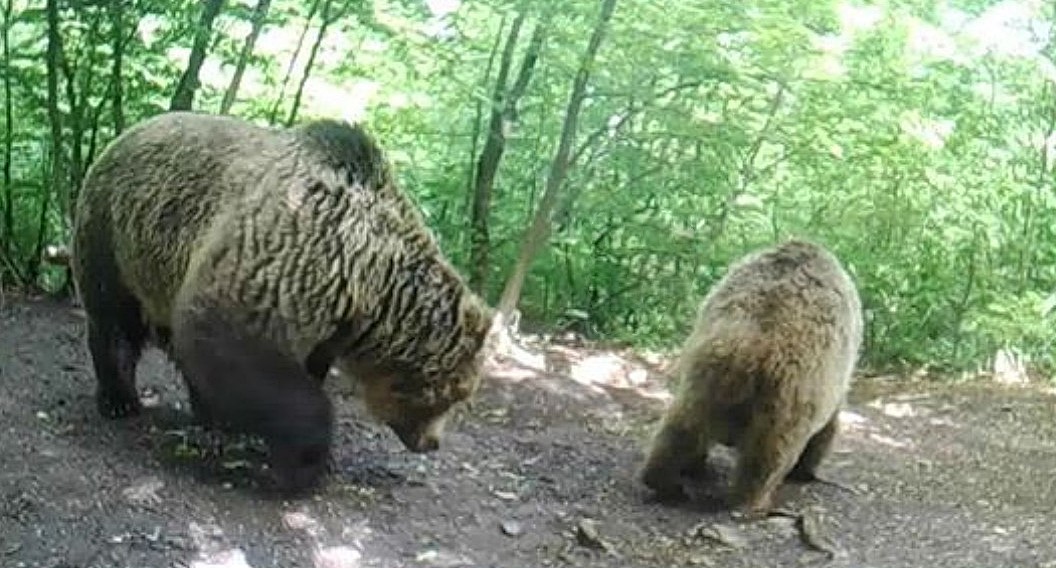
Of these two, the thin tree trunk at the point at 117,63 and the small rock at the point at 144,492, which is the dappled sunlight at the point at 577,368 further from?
the small rock at the point at 144,492

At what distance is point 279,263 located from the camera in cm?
543

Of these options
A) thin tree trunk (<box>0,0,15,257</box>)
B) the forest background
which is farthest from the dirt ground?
the forest background

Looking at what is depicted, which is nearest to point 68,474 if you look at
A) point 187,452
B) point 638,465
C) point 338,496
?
point 187,452

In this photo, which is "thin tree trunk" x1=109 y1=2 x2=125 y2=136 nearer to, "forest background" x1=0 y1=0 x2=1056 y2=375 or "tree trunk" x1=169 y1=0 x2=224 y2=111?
"forest background" x1=0 y1=0 x2=1056 y2=375

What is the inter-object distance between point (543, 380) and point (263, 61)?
7.75ft

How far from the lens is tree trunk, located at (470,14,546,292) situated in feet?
29.1

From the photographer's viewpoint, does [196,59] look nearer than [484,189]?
Yes

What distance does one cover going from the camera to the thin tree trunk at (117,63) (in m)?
7.32

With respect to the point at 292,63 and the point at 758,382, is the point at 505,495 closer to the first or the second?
the point at 758,382

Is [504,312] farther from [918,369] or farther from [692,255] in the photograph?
[918,369]

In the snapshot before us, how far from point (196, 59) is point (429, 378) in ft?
8.75

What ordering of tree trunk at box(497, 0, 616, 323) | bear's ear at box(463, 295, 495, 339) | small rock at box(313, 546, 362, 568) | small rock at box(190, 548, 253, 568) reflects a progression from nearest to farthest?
small rock at box(190, 548, 253, 568) < small rock at box(313, 546, 362, 568) < bear's ear at box(463, 295, 495, 339) < tree trunk at box(497, 0, 616, 323)

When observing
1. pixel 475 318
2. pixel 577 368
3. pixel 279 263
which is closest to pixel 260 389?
pixel 279 263

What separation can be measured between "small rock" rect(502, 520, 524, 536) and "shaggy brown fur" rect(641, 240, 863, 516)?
69 centimetres
